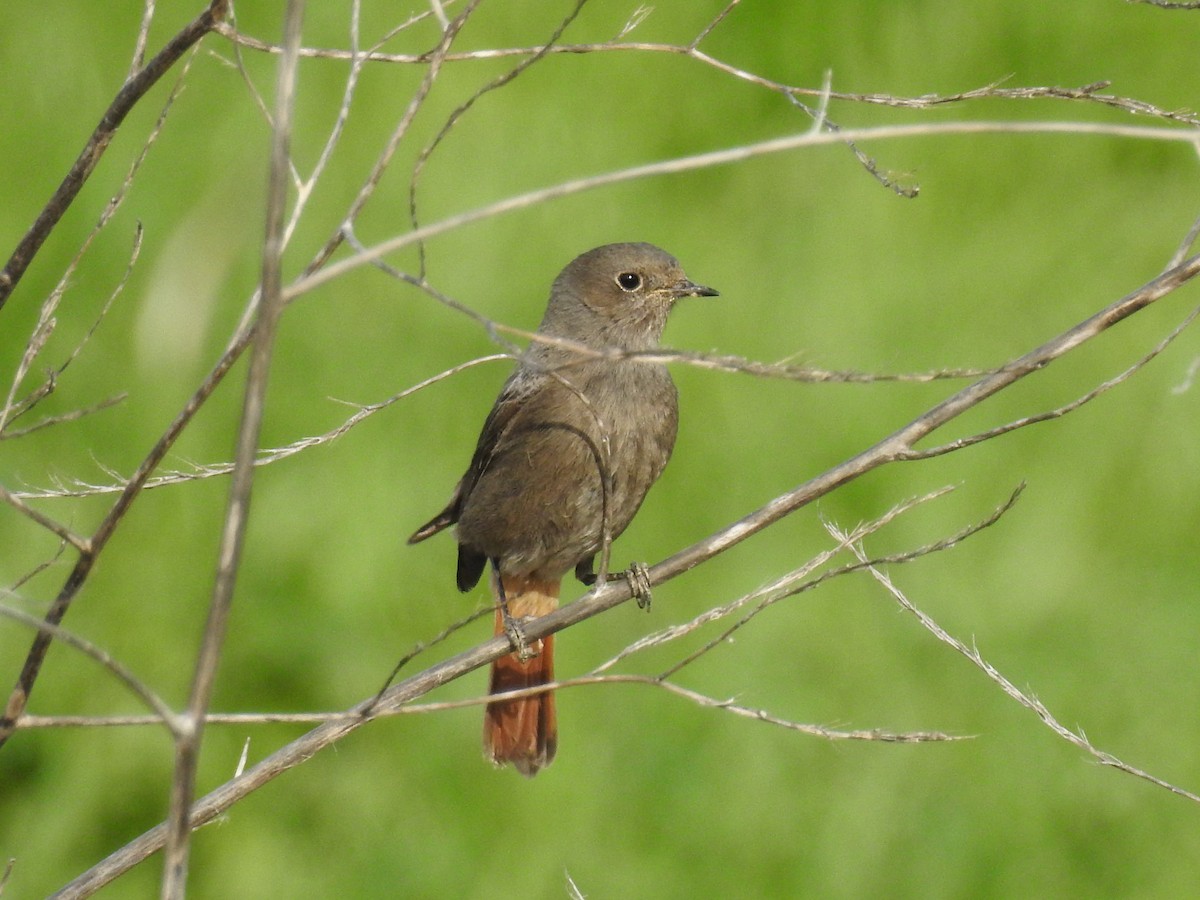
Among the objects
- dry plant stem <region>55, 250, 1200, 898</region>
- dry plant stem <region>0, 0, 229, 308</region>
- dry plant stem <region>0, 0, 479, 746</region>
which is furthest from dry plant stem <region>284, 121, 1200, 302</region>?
dry plant stem <region>55, 250, 1200, 898</region>

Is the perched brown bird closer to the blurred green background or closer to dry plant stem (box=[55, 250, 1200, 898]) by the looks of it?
the blurred green background

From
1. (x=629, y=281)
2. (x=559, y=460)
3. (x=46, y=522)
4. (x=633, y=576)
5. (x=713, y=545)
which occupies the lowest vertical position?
(x=559, y=460)

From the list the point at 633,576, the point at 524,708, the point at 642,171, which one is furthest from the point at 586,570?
the point at 642,171

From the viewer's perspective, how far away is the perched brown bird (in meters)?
4.02

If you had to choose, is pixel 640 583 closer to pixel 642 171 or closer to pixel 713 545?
pixel 713 545

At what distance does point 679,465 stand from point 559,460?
1306 mm

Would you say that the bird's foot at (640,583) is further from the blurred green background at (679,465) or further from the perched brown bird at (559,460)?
the blurred green background at (679,465)

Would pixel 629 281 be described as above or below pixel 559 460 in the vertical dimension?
above

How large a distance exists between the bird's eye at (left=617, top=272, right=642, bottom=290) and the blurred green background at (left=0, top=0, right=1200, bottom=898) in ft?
2.79

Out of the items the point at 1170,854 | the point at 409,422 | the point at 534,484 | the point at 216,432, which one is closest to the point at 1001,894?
the point at 1170,854

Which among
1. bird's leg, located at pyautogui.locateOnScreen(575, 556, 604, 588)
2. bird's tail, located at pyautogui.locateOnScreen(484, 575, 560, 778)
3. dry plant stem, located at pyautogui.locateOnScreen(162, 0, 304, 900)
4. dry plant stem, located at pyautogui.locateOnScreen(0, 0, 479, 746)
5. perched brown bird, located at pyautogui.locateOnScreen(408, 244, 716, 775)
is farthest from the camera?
bird's leg, located at pyautogui.locateOnScreen(575, 556, 604, 588)

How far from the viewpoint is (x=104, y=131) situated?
1952 mm

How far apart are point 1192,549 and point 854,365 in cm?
129

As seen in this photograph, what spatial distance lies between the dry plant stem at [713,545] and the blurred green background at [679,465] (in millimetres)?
2312
